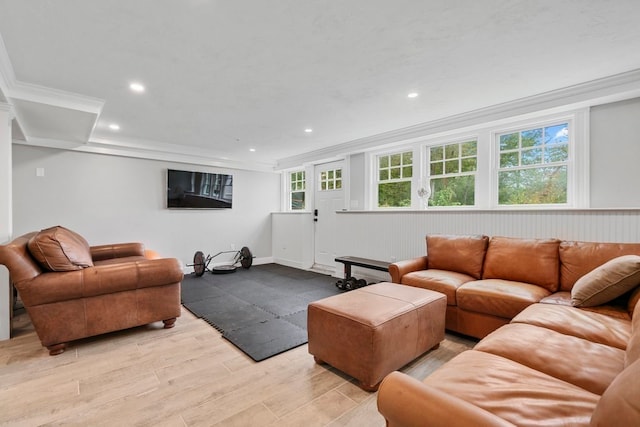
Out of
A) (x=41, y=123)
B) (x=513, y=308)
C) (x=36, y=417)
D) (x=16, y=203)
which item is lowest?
(x=36, y=417)

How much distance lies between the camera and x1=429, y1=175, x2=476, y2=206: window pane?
3805 millimetres

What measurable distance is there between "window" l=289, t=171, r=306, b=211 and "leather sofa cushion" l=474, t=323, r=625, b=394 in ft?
17.2

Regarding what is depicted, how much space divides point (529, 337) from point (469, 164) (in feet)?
9.20

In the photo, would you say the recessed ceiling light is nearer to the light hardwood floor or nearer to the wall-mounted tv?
the light hardwood floor

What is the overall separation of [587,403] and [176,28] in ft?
9.25

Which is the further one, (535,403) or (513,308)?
(513,308)

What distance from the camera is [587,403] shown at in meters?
0.98

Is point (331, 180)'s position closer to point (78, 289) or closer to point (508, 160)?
point (508, 160)

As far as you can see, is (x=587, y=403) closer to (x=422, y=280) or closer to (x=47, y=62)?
(x=422, y=280)

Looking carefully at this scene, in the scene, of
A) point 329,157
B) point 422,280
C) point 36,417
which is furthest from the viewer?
point 329,157

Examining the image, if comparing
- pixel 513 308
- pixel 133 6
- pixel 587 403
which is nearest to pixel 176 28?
pixel 133 6

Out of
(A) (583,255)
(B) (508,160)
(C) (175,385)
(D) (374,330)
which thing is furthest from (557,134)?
(C) (175,385)

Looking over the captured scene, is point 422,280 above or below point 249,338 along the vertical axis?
above

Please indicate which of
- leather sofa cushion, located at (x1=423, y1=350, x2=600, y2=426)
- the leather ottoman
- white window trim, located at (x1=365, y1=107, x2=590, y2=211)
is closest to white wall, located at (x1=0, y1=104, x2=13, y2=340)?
the leather ottoman
